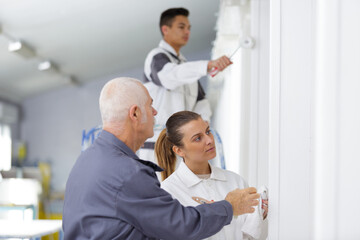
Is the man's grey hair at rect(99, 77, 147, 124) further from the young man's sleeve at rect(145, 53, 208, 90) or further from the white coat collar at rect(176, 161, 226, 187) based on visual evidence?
the young man's sleeve at rect(145, 53, 208, 90)

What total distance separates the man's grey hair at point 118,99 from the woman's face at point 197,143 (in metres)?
0.31

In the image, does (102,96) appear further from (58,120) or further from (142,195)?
(58,120)

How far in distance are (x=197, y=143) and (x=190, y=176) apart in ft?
0.34

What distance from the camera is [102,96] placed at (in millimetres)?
1140

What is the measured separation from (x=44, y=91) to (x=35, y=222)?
6053mm

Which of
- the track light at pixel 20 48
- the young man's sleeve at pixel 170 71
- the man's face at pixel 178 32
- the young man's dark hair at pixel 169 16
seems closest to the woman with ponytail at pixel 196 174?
the young man's sleeve at pixel 170 71

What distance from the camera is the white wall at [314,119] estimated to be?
92 centimetres

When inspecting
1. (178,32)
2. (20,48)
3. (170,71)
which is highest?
(20,48)

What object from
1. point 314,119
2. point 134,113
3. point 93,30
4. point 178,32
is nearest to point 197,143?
point 134,113

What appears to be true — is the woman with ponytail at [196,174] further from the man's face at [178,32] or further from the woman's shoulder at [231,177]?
the man's face at [178,32]

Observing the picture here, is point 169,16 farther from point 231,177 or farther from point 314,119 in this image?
point 314,119

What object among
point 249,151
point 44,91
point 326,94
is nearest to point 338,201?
point 326,94

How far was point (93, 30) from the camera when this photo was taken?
4.20m

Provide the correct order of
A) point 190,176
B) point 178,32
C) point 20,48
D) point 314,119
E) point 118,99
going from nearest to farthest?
point 314,119 < point 118,99 < point 190,176 < point 178,32 < point 20,48
